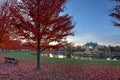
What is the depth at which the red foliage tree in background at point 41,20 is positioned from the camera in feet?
60.7

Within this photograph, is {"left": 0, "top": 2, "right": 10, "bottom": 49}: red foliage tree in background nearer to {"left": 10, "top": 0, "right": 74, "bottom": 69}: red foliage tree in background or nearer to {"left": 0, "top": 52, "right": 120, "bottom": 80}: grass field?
{"left": 0, "top": 52, "right": 120, "bottom": 80}: grass field

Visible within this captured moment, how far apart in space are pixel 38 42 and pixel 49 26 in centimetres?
167

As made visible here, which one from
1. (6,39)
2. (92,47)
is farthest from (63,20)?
(92,47)

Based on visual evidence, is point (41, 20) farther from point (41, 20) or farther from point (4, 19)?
point (4, 19)

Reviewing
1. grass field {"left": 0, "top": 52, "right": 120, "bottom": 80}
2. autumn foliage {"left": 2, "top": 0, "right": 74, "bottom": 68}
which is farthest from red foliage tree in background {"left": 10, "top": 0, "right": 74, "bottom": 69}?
grass field {"left": 0, "top": 52, "right": 120, "bottom": 80}

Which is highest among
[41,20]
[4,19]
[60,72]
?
[4,19]

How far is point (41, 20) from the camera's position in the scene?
60.5ft

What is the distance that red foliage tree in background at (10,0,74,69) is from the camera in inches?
729

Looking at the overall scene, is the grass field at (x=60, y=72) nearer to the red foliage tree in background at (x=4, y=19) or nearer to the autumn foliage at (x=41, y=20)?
the autumn foliage at (x=41, y=20)

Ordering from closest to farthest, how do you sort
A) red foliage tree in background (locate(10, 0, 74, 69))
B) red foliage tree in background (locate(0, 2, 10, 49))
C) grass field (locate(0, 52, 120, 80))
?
grass field (locate(0, 52, 120, 80)) < red foliage tree in background (locate(10, 0, 74, 69)) < red foliage tree in background (locate(0, 2, 10, 49))

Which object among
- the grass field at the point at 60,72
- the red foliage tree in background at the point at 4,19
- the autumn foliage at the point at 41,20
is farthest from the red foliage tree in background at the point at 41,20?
the red foliage tree in background at the point at 4,19

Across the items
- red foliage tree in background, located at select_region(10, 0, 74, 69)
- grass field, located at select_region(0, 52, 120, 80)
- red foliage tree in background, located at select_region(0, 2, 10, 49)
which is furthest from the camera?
red foliage tree in background, located at select_region(0, 2, 10, 49)

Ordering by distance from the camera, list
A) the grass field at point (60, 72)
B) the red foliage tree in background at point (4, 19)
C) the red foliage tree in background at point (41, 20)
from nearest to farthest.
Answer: the grass field at point (60, 72) → the red foliage tree in background at point (41, 20) → the red foliage tree in background at point (4, 19)

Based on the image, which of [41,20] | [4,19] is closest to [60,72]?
[41,20]
